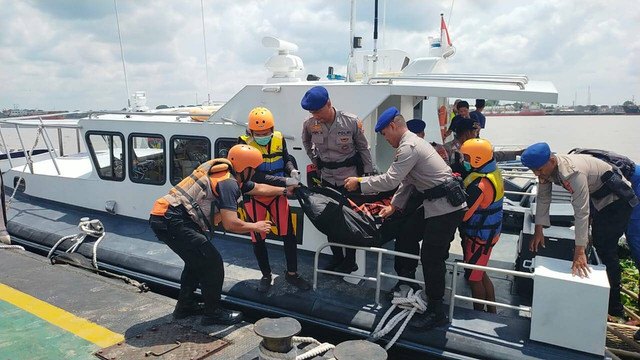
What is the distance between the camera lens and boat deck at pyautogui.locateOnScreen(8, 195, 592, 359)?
3.14m

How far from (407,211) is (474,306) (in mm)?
992

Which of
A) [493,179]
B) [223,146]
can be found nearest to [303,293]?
[493,179]

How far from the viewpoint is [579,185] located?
3004mm

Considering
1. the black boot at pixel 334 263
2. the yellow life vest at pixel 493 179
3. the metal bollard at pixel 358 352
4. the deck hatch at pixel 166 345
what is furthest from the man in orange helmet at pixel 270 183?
the yellow life vest at pixel 493 179

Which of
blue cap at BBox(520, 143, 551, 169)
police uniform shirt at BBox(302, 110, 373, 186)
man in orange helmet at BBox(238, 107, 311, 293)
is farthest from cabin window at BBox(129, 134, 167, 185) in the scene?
blue cap at BBox(520, 143, 551, 169)

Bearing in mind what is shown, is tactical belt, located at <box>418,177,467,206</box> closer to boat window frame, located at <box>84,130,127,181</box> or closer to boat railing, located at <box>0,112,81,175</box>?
boat window frame, located at <box>84,130,127,181</box>

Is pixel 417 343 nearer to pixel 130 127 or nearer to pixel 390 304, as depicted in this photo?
pixel 390 304

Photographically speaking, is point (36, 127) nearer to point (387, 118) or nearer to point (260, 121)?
point (260, 121)

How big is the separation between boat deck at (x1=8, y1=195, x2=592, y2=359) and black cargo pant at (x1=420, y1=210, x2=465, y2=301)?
0.32 meters

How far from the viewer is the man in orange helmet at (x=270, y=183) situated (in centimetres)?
375

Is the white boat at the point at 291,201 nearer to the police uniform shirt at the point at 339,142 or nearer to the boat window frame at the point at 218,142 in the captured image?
the boat window frame at the point at 218,142

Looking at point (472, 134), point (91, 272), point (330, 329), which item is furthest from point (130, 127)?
point (472, 134)

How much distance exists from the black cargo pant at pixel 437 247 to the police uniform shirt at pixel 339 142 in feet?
2.97

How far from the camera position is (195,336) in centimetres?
343
